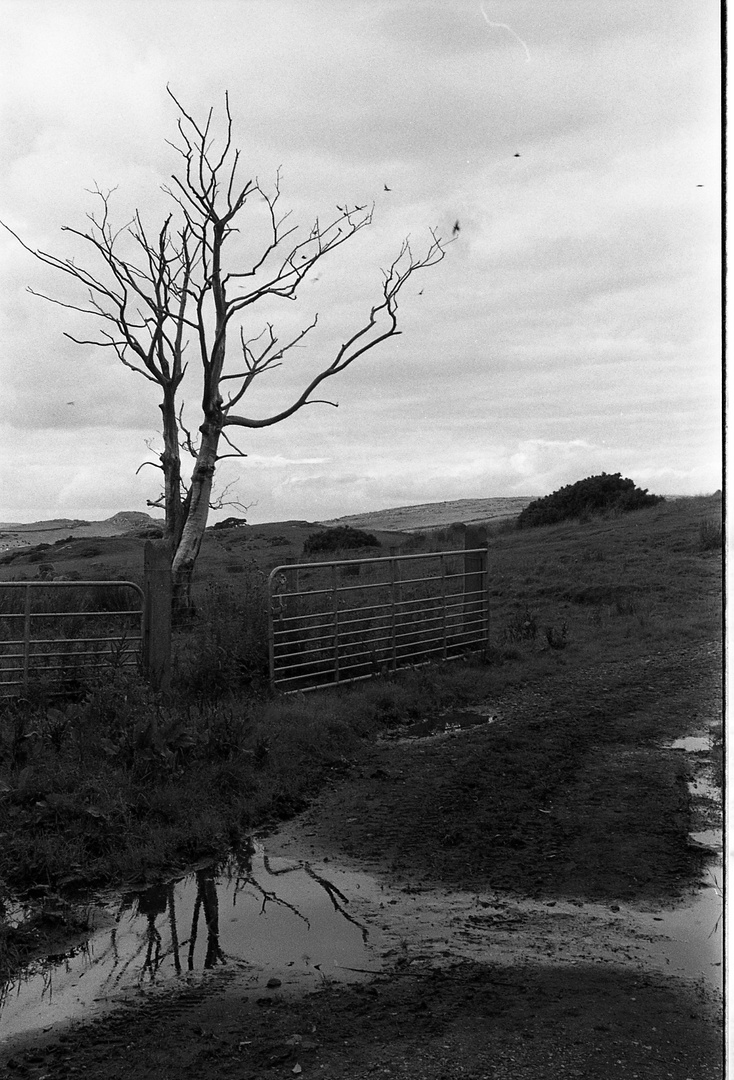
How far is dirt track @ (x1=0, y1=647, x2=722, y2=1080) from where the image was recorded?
11.5ft

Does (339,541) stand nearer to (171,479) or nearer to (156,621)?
(171,479)

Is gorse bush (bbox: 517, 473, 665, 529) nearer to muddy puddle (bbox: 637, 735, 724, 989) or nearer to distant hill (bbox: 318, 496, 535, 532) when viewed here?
distant hill (bbox: 318, 496, 535, 532)

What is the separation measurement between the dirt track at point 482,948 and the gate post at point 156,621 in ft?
8.83

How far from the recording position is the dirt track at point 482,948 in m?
3.50

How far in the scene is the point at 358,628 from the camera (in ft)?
41.4

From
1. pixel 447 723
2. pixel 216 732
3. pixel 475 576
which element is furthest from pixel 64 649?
pixel 475 576

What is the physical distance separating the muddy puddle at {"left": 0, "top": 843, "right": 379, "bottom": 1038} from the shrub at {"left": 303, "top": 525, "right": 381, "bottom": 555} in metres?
27.7

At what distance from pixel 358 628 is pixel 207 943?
7.99 meters

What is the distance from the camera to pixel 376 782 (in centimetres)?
781

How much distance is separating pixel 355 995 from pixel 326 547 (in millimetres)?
30472

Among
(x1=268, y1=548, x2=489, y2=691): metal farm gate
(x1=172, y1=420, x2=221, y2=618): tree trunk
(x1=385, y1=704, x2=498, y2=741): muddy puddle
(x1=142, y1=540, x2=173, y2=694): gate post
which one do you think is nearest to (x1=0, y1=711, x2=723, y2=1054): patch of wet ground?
(x1=385, y1=704, x2=498, y2=741): muddy puddle

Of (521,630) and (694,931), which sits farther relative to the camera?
(521,630)

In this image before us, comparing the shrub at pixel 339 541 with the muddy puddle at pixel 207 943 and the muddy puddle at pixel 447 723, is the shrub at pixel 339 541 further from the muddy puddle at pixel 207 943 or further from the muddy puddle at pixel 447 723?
the muddy puddle at pixel 207 943

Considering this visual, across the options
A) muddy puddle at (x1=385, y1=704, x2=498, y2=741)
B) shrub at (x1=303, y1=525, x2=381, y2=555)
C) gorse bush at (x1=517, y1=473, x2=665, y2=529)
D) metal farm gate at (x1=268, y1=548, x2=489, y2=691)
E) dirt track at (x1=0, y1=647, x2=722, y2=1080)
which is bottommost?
muddy puddle at (x1=385, y1=704, x2=498, y2=741)
